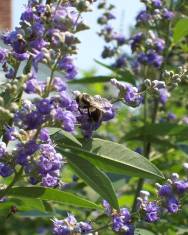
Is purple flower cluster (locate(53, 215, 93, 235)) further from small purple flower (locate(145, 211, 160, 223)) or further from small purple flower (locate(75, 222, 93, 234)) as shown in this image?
small purple flower (locate(145, 211, 160, 223))

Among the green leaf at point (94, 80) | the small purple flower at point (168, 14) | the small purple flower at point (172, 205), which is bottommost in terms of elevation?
the small purple flower at point (172, 205)

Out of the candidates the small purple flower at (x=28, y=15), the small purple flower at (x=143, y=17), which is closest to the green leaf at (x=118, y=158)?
the small purple flower at (x=28, y=15)

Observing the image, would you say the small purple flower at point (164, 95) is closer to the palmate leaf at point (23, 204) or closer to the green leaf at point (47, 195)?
the palmate leaf at point (23, 204)

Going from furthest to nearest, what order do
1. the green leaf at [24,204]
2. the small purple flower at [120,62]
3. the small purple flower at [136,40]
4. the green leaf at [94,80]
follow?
the small purple flower at [120,62] → the small purple flower at [136,40] → the green leaf at [94,80] → the green leaf at [24,204]

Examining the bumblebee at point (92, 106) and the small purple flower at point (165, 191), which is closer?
the bumblebee at point (92, 106)

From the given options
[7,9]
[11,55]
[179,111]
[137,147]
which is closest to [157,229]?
[137,147]

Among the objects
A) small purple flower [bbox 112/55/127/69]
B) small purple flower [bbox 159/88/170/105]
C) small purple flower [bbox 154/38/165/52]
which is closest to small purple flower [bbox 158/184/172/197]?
small purple flower [bbox 159/88/170/105]

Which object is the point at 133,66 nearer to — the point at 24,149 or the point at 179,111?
the point at 179,111
